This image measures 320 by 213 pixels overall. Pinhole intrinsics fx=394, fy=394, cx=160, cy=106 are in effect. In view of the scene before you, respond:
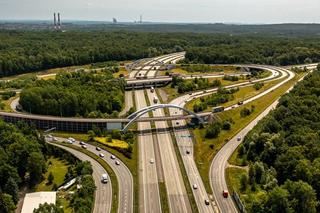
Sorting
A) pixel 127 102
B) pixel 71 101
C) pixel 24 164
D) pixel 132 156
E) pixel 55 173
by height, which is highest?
pixel 71 101

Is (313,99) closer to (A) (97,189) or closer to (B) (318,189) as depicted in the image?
(B) (318,189)

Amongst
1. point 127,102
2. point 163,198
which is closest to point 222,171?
point 163,198

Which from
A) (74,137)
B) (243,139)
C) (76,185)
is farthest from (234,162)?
(74,137)

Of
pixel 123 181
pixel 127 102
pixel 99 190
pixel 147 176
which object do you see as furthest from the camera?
pixel 127 102

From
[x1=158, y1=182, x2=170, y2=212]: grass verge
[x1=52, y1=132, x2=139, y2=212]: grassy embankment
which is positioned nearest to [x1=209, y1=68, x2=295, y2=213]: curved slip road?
[x1=158, y1=182, x2=170, y2=212]: grass verge

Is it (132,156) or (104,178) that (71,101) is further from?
(104,178)

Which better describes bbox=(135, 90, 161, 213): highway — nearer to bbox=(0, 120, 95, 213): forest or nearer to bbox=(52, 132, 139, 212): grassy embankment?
bbox=(52, 132, 139, 212): grassy embankment

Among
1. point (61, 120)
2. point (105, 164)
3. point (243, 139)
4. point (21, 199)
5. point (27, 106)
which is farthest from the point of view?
point (27, 106)
